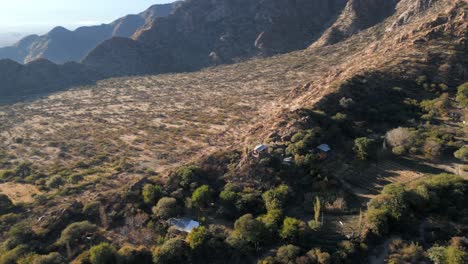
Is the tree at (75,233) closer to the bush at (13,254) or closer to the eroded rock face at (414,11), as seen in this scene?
the bush at (13,254)

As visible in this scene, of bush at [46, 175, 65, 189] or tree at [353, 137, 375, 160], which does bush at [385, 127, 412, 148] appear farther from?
bush at [46, 175, 65, 189]

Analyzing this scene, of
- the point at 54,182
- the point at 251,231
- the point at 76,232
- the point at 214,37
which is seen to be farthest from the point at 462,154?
the point at 214,37

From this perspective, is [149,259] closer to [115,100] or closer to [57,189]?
[57,189]

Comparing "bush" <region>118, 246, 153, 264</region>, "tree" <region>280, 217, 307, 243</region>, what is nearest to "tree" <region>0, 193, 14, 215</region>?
"bush" <region>118, 246, 153, 264</region>

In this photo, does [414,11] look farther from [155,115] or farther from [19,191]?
[19,191]

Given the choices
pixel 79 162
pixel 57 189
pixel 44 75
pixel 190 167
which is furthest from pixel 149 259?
pixel 44 75

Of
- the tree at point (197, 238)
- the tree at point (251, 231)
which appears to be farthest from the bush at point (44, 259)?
the tree at point (251, 231)
